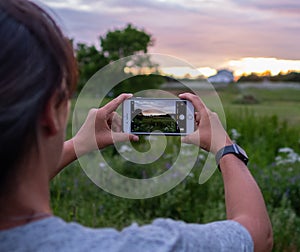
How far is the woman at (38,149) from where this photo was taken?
94cm

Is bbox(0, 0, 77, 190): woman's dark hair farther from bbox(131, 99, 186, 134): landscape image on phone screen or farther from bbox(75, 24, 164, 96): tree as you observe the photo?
bbox(75, 24, 164, 96): tree

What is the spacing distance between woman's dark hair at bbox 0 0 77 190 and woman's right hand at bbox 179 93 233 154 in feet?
1.36

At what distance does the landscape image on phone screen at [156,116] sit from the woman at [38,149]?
493 mm

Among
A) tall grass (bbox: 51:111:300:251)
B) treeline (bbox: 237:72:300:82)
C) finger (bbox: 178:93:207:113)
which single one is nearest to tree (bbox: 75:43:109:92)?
treeline (bbox: 237:72:300:82)

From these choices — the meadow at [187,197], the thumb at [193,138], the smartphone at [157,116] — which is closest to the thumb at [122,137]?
the smartphone at [157,116]

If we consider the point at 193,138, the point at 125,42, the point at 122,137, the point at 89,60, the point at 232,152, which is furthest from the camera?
the point at 89,60

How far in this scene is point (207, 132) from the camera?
1.34m

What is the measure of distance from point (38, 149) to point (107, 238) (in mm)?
170

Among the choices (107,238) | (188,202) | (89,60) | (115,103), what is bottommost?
(188,202)

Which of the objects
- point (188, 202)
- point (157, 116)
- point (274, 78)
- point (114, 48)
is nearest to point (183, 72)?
point (157, 116)

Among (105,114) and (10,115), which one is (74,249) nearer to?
(10,115)

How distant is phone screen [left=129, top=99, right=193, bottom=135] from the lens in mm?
1500

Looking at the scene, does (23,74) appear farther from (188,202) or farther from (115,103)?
(188,202)

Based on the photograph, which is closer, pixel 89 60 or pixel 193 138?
pixel 193 138
